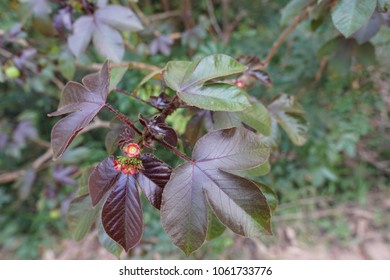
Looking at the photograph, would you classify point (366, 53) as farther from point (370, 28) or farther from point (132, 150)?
point (132, 150)

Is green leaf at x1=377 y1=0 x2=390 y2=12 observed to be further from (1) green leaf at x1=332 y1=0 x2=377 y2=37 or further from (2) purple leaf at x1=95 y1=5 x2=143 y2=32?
(2) purple leaf at x1=95 y1=5 x2=143 y2=32

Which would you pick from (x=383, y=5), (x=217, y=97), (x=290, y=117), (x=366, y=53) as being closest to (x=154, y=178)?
(x=217, y=97)

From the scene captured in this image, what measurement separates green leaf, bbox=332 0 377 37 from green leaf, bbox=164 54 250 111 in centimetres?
25

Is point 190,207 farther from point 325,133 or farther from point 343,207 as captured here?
point 343,207

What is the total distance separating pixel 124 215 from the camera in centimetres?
57

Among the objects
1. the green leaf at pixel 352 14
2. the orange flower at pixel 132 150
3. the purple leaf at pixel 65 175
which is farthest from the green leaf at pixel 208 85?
the purple leaf at pixel 65 175

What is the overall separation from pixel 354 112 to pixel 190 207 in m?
1.14

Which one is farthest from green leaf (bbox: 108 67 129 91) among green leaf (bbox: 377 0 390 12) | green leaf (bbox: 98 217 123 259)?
green leaf (bbox: 377 0 390 12)

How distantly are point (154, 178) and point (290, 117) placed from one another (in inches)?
16.8

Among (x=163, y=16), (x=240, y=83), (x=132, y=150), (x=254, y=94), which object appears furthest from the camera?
(x=163, y=16)

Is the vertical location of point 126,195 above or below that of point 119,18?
below

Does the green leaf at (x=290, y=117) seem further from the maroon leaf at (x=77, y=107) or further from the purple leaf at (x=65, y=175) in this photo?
the purple leaf at (x=65, y=175)

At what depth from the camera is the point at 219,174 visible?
0.57 m

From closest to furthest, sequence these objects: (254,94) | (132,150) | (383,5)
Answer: (132,150) < (383,5) < (254,94)
